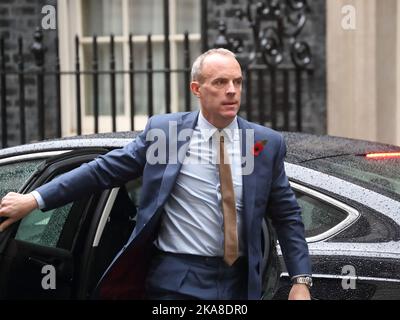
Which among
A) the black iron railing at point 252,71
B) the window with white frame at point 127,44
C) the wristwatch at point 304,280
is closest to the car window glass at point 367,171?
the wristwatch at point 304,280

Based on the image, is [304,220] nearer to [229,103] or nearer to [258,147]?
[258,147]

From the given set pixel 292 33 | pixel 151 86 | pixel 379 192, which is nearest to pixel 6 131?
pixel 151 86

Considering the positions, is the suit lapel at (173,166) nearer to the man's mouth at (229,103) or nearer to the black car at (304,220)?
the man's mouth at (229,103)

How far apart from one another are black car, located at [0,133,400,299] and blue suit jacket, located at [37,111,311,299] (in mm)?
369

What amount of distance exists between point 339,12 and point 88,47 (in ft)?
8.57

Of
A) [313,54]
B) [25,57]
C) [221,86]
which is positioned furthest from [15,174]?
[25,57]

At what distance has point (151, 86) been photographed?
32.9 feet

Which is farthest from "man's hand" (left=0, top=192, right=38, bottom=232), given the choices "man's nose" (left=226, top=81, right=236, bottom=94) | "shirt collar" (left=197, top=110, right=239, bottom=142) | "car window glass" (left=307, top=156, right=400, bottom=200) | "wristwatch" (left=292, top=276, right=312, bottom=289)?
"car window glass" (left=307, top=156, right=400, bottom=200)

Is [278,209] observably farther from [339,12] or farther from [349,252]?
[339,12]

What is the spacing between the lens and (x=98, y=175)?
14.7 feet

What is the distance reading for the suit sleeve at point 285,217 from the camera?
444 centimetres

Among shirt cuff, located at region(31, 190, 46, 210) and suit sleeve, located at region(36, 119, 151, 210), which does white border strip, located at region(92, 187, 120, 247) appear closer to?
suit sleeve, located at region(36, 119, 151, 210)

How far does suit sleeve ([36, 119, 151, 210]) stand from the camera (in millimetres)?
4383

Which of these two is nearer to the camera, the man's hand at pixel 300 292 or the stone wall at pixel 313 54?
the man's hand at pixel 300 292
